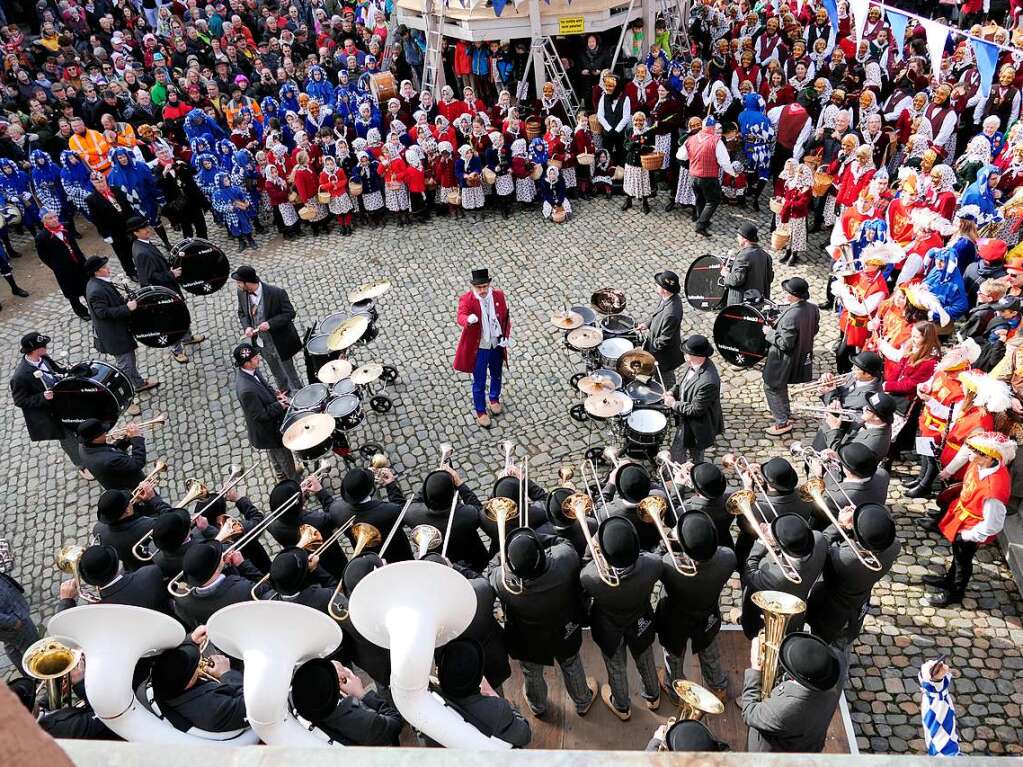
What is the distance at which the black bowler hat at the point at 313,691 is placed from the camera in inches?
160

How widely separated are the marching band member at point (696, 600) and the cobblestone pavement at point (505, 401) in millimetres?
974

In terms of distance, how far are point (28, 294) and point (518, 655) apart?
1252 cm

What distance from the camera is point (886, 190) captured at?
9945mm

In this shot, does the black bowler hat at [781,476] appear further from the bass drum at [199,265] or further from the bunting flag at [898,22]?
the bunting flag at [898,22]

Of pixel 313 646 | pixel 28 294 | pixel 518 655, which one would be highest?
pixel 313 646

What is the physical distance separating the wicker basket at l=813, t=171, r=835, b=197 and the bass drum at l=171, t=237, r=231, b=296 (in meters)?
9.73

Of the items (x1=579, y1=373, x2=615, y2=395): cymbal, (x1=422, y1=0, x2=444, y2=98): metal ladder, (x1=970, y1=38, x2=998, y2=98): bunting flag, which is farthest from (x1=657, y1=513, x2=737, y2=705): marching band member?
(x1=422, y1=0, x2=444, y2=98): metal ladder

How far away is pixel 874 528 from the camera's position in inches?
195

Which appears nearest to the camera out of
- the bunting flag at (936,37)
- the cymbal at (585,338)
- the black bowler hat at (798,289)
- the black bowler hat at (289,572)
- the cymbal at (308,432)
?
the black bowler hat at (289,572)

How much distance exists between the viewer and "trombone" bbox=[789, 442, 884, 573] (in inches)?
200

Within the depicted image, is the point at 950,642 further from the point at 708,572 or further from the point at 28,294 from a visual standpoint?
the point at 28,294

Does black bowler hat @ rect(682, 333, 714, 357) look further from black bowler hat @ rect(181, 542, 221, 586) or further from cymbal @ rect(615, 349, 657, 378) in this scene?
black bowler hat @ rect(181, 542, 221, 586)

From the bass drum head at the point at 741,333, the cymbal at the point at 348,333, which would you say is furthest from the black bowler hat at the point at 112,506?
the bass drum head at the point at 741,333

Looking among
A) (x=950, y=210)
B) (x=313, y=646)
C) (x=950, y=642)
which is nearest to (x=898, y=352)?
(x=950, y=642)
